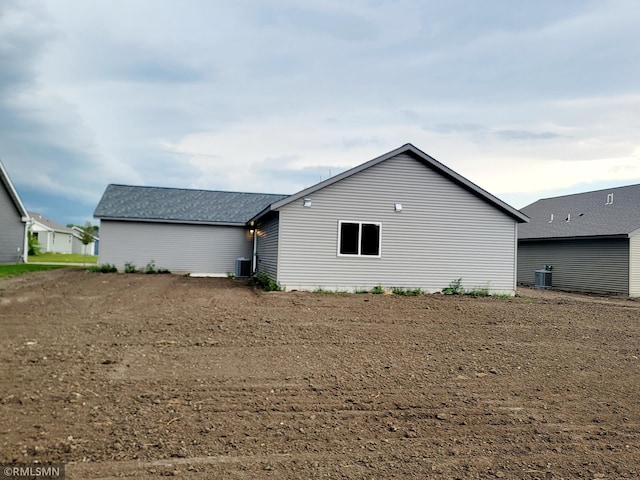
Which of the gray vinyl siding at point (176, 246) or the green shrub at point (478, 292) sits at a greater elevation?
the gray vinyl siding at point (176, 246)

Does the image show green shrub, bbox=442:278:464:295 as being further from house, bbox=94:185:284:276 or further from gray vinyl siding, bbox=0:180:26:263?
gray vinyl siding, bbox=0:180:26:263

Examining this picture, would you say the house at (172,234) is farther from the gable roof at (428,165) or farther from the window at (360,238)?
the window at (360,238)

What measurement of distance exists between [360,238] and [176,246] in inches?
444

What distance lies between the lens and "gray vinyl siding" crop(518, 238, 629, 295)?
19062 millimetres

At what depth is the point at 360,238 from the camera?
1570cm

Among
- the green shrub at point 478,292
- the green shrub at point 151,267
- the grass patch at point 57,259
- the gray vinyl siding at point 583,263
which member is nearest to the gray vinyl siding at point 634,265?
the gray vinyl siding at point 583,263

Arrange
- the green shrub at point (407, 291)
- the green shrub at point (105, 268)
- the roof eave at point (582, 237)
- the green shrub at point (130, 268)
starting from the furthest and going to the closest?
the green shrub at point (130, 268) → the green shrub at point (105, 268) → the roof eave at point (582, 237) → the green shrub at point (407, 291)

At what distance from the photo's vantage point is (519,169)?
2195cm

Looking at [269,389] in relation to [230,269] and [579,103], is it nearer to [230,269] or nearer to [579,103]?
[579,103]

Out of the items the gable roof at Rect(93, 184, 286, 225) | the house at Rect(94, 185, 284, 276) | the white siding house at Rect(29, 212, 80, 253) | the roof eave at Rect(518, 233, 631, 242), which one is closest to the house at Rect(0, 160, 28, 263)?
the gable roof at Rect(93, 184, 286, 225)

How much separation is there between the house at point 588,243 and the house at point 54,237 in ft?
131

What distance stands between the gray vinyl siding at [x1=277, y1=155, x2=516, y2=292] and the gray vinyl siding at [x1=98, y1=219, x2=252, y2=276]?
30.7 ft

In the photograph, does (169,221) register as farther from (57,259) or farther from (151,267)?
(57,259)

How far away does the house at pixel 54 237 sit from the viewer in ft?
159
